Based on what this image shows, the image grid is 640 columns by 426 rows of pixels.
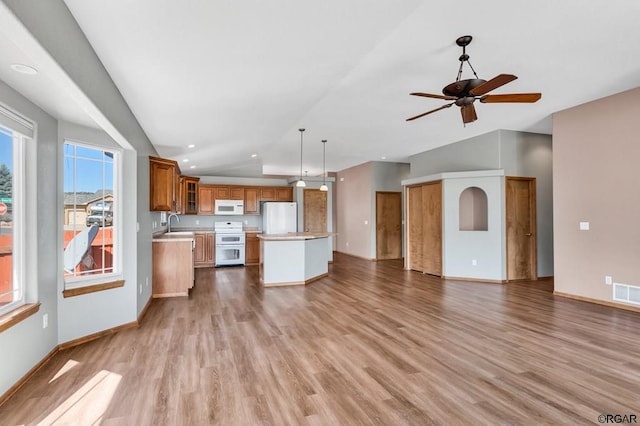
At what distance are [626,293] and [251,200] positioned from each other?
7.58m

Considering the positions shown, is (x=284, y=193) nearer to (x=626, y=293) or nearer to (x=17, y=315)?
(x=17, y=315)

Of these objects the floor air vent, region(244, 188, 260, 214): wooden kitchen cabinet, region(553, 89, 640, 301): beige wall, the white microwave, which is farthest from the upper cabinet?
the floor air vent

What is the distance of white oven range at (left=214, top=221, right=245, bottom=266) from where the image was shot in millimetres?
8023

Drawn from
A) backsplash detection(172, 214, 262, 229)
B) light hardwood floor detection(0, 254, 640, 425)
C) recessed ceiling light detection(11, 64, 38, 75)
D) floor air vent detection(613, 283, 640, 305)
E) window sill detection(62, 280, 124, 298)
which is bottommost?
light hardwood floor detection(0, 254, 640, 425)

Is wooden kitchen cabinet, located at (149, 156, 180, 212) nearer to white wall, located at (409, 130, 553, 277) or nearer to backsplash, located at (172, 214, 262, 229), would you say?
backsplash, located at (172, 214, 262, 229)

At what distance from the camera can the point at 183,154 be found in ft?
19.8

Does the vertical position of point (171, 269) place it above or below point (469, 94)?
below

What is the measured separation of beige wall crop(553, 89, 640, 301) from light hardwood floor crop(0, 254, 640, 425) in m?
0.59

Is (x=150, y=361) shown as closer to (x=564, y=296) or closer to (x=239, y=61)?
(x=239, y=61)

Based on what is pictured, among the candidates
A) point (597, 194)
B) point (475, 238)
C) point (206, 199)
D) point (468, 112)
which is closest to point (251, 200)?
point (206, 199)

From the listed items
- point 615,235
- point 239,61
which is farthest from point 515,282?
point 239,61

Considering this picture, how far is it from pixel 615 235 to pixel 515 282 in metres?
2.00

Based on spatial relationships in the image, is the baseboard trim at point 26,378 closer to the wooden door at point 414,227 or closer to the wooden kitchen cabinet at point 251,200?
the wooden kitchen cabinet at point 251,200

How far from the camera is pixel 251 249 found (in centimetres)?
838
